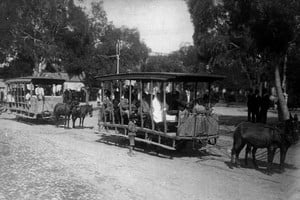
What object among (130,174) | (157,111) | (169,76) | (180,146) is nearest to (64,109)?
(157,111)

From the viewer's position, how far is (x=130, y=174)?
8898 mm

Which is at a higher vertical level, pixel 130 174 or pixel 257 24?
pixel 257 24

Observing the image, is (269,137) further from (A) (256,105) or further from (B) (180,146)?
(A) (256,105)

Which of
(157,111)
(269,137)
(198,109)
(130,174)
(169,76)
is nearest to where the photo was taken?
(130,174)

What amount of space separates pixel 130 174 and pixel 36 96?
497 inches

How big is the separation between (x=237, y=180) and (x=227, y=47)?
15.3 m

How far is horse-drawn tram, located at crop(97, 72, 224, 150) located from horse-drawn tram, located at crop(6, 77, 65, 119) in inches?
250

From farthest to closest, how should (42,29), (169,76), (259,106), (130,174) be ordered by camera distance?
(42,29), (259,106), (169,76), (130,174)

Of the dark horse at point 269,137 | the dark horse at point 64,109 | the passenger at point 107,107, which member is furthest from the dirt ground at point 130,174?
the dark horse at point 64,109

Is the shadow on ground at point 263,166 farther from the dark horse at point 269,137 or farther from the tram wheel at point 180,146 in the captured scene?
the tram wheel at point 180,146

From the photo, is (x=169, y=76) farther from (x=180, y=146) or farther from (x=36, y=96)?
(x=36, y=96)

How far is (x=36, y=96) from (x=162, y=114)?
1040 centimetres

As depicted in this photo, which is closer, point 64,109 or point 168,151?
point 168,151

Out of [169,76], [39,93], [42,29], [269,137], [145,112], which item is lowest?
[269,137]
